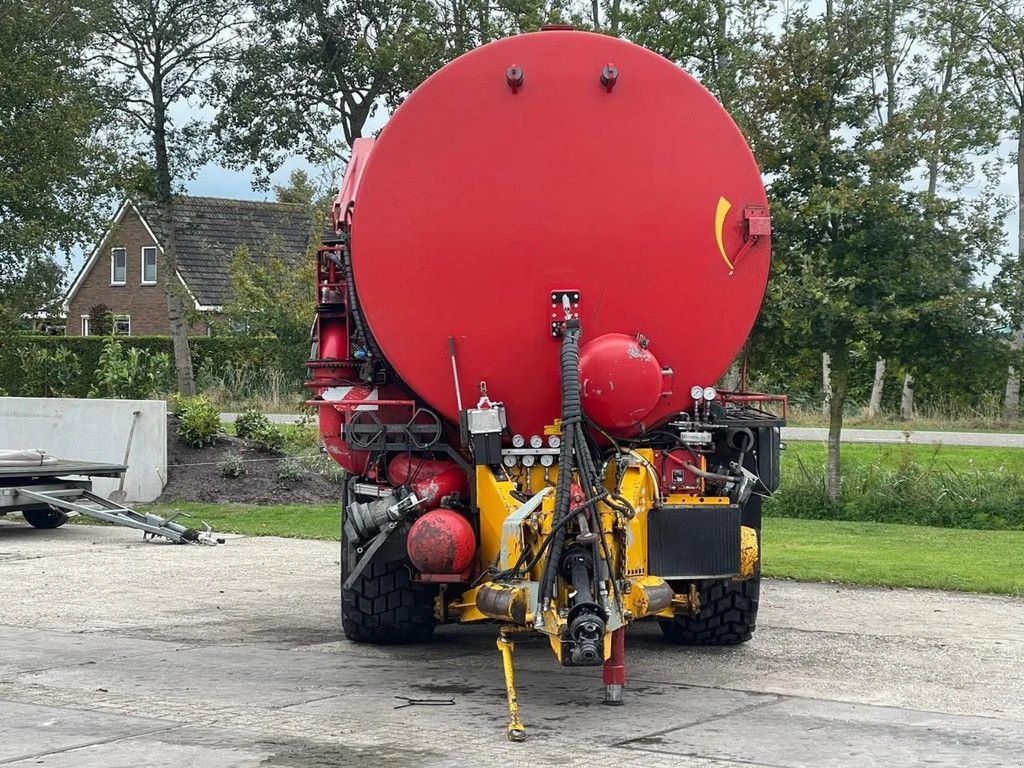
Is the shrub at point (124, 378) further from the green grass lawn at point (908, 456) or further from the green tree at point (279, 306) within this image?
the green grass lawn at point (908, 456)

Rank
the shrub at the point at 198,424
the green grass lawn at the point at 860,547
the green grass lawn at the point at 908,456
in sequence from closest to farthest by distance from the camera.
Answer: the green grass lawn at the point at 860,547 < the green grass lawn at the point at 908,456 < the shrub at the point at 198,424

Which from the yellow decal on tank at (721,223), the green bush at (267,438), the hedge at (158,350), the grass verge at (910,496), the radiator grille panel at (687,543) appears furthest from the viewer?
the hedge at (158,350)

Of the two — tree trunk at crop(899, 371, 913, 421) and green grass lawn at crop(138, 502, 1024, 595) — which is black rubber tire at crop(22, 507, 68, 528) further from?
tree trunk at crop(899, 371, 913, 421)

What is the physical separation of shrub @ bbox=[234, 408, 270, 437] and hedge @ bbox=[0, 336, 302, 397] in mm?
2863

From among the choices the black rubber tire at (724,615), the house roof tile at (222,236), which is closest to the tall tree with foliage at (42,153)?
the house roof tile at (222,236)

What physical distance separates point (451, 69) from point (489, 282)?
115 centimetres

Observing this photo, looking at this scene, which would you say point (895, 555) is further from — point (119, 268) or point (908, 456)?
point (119, 268)

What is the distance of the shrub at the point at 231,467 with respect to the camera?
61.9 ft

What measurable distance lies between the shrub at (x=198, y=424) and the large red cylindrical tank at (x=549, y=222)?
11922 mm

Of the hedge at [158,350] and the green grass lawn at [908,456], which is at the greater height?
the hedge at [158,350]

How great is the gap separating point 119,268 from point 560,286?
44279mm

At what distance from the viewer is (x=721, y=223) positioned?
26.0 ft

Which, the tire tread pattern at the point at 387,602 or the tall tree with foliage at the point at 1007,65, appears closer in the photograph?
the tire tread pattern at the point at 387,602

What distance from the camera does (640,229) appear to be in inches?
307
